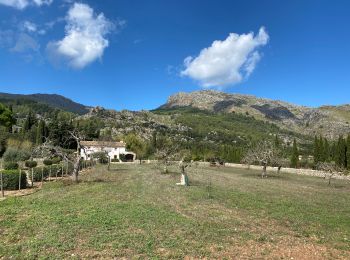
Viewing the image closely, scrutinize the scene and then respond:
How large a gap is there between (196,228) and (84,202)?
9357mm

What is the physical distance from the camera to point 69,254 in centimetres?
1142

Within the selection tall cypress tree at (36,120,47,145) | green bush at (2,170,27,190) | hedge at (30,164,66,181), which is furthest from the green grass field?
tall cypress tree at (36,120,47,145)

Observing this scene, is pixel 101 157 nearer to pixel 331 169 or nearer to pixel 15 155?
pixel 15 155

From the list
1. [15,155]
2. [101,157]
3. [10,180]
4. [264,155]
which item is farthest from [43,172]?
[101,157]

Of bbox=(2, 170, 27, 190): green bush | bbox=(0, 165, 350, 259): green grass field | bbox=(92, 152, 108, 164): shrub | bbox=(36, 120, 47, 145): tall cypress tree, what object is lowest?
bbox=(0, 165, 350, 259): green grass field

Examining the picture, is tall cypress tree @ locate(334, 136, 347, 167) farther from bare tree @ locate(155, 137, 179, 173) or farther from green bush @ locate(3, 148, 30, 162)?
green bush @ locate(3, 148, 30, 162)

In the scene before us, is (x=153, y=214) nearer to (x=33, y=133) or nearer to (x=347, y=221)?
(x=347, y=221)

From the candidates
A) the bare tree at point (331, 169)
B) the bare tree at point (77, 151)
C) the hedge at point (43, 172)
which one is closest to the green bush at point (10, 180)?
the hedge at point (43, 172)

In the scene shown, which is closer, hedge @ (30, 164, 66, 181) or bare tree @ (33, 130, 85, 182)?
bare tree @ (33, 130, 85, 182)

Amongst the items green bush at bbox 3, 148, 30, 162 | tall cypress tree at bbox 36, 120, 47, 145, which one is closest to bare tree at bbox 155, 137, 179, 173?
green bush at bbox 3, 148, 30, 162

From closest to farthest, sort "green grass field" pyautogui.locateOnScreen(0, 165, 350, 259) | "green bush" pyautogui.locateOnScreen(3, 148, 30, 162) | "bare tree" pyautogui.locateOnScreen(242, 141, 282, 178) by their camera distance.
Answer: "green grass field" pyautogui.locateOnScreen(0, 165, 350, 259) → "bare tree" pyautogui.locateOnScreen(242, 141, 282, 178) → "green bush" pyautogui.locateOnScreen(3, 148, 30, 162)

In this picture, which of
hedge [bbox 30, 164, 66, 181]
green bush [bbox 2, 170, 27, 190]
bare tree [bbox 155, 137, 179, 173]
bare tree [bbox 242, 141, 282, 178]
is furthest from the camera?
bare tree [bbox 155, 137, 179, 173]

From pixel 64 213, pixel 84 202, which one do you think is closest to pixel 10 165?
pixel 84 202

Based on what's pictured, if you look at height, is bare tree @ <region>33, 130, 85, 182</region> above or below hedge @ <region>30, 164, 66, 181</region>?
above
